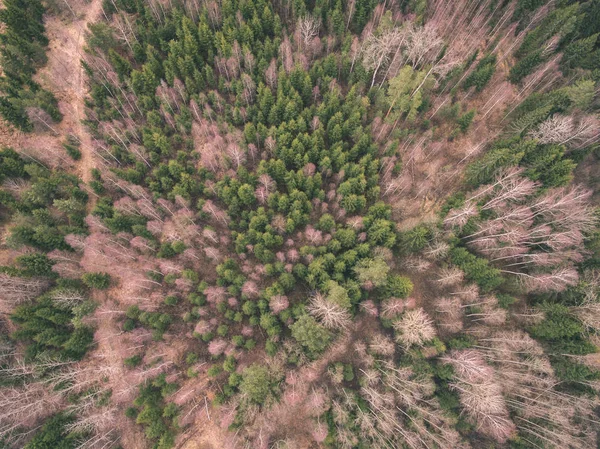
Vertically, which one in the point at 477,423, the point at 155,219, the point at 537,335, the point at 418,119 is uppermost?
the point at 418,119

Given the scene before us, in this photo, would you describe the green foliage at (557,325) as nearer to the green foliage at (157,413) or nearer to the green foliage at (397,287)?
the green foliage at (397,287)

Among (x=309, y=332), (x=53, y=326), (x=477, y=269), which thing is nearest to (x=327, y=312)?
(x=309, y=332)

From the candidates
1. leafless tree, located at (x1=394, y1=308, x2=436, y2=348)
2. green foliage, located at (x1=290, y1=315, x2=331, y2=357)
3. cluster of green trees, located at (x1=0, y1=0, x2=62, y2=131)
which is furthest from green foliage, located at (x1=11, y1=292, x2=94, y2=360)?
leafless tree, located at (x1=394, y1=308, x2=436, y2=348)

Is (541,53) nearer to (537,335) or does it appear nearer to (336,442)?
(537,335)

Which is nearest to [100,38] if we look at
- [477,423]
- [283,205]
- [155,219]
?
[155,219]

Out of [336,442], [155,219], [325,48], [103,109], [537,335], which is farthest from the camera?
[325,48]

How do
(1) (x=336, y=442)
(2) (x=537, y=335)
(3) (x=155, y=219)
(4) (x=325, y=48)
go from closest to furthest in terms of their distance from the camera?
(1) (x=336, y=442)
(2) (x=537, y=335)
(3) (x=155, y=219)
(4) (x=325, y=48)

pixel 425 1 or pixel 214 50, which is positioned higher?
pixel 214 50

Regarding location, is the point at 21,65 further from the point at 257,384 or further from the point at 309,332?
the point at 309,332
